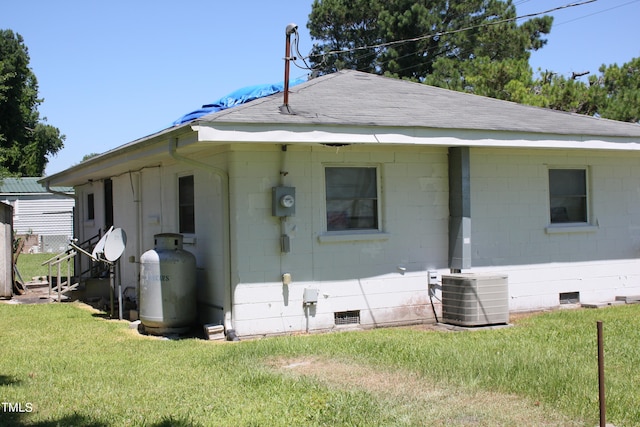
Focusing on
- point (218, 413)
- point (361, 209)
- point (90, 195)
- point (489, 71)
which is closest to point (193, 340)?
point (361, 209)

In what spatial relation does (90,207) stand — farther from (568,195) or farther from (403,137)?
(568,195)

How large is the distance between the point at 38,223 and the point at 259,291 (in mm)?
31330

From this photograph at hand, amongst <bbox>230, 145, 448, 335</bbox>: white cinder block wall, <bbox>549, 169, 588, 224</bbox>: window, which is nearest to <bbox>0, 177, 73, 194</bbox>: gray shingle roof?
<bbox>230, 145, 448, 335</bbox>: white cinder block wall

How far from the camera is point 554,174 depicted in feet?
39.5

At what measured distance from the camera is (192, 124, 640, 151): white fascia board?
8781 mm

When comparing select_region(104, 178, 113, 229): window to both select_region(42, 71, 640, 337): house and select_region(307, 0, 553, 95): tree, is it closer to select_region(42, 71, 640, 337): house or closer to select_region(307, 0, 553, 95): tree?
select_region(42, 71, 640, 337): house

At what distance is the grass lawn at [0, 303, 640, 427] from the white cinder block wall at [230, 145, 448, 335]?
2.23 feet

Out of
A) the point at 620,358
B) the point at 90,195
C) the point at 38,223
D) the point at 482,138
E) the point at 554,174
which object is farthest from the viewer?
the point at 38,223

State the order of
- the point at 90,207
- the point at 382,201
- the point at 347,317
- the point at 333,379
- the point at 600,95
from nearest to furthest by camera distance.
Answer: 1. the point at 333,379
2. the point at 347,317
3. the point at 382,201
4. the point at 90,207
5. the point at 600,95

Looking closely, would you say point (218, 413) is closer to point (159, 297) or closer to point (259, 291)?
point (259, 291)

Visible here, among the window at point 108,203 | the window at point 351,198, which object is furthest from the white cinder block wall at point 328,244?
the window at point 108,203

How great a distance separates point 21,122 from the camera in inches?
1847

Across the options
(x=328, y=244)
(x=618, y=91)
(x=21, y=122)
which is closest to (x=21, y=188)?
(x=21, y=122)

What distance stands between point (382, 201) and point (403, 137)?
128 centimetres
